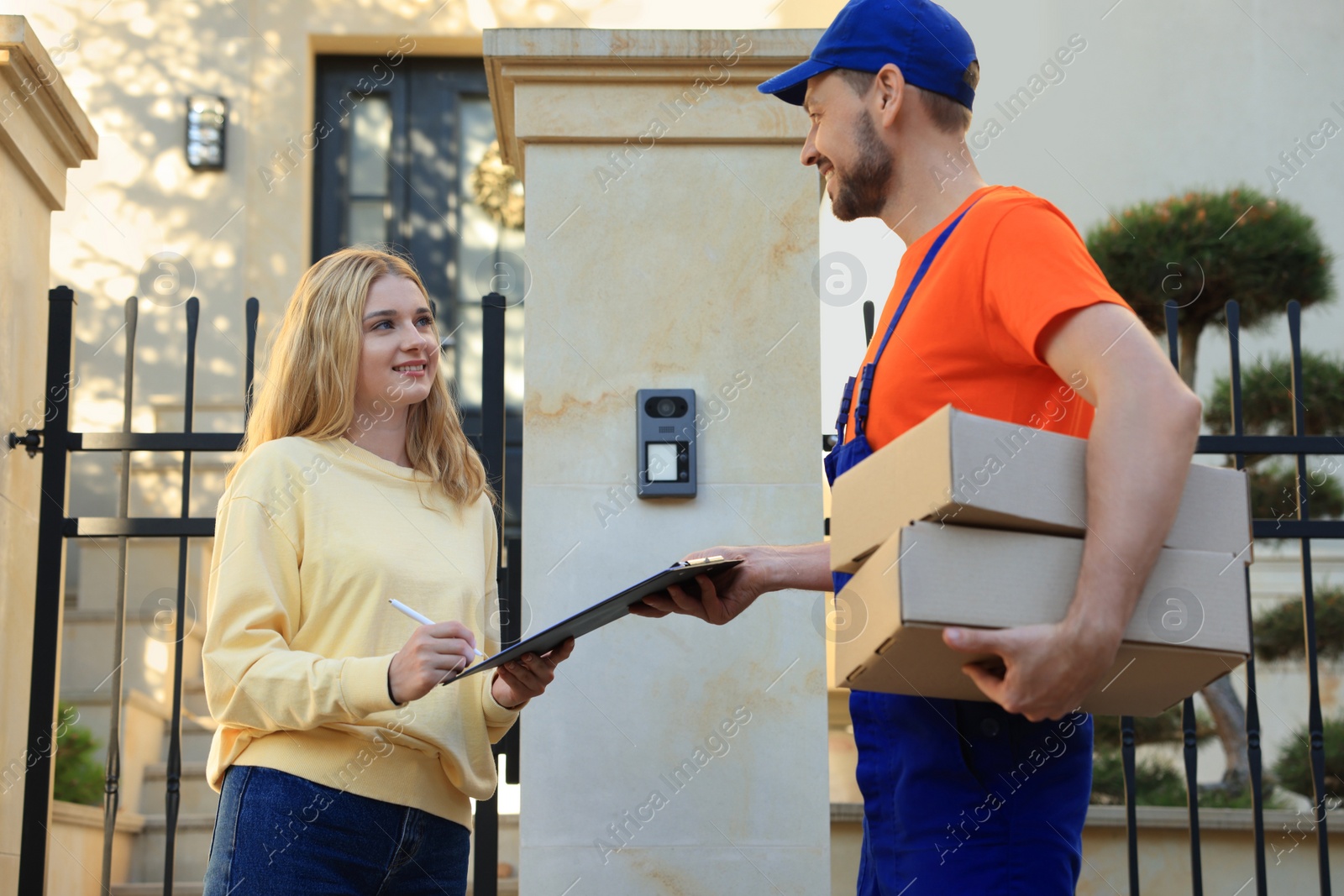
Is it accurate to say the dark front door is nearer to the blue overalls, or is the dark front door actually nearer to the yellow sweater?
the yellow sweater

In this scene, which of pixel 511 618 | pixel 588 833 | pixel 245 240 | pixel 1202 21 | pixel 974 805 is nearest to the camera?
pixel 974 805

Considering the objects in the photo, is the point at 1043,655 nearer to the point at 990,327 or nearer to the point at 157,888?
the point at 990,327

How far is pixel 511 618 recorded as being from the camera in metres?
2.98

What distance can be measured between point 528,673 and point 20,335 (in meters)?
1.87

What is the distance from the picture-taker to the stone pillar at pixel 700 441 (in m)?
2.74

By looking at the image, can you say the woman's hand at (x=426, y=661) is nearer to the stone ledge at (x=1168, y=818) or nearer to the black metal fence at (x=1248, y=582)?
the black metal fence at (x=1248, y=582)

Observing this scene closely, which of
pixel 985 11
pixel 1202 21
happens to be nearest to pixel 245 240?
pixel 985 11

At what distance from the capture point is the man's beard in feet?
6.53

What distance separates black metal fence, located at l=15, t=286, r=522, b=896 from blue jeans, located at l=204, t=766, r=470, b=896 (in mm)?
777

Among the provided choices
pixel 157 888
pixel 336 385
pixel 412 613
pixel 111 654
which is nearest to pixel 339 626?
pixel 412 613

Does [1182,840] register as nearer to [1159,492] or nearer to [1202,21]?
[1159,492]

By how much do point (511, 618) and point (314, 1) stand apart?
566 centimetres

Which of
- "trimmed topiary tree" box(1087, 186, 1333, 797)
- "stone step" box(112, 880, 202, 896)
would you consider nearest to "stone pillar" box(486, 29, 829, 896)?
"stone step" box(112, 880, 202, 896)

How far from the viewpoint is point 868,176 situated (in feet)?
6.57
